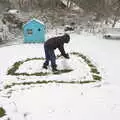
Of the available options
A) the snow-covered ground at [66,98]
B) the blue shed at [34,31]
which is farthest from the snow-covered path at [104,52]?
the blue shed at [34,31]

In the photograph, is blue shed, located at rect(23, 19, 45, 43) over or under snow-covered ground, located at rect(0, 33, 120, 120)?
over

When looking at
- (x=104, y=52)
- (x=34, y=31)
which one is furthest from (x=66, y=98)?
(x=34, y=31)

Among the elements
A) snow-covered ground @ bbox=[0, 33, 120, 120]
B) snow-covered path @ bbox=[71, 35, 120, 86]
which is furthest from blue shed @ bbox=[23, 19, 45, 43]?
snow-covered ground @ bbox=[0, 33, 120, 120]

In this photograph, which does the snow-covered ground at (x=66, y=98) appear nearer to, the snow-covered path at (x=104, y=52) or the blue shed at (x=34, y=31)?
the snow-covered path at (x=104, y=52)

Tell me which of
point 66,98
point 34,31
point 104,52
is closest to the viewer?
point 66,98

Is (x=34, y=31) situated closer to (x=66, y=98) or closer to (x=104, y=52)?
(x=104, y=52)

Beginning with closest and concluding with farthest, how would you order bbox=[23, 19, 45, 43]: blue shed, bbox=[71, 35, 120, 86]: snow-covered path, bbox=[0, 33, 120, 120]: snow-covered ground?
1. bbox=[0, 33, 120, 120]: snow-covered ground
2. bbox=[71, 35, 120, 86]: snow-covered path
3. bbox=[23, 19, 45, 43]: blue shed

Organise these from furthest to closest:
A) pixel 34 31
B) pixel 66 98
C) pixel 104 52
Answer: pixel 34 31, pixel 104 52, pixel 66 98

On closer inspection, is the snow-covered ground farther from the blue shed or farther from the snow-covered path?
the blue shed

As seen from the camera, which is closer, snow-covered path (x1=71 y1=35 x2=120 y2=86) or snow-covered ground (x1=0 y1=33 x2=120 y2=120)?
snow-covered ground (x1=0 y1=33 x2=120 y2=120)

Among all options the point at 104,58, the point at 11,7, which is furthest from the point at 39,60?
the point at 11,7

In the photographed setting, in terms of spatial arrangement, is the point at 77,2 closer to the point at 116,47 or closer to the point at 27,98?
the point at 116,47

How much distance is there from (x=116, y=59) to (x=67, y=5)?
1279cm

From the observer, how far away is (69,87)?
21.2 ft
